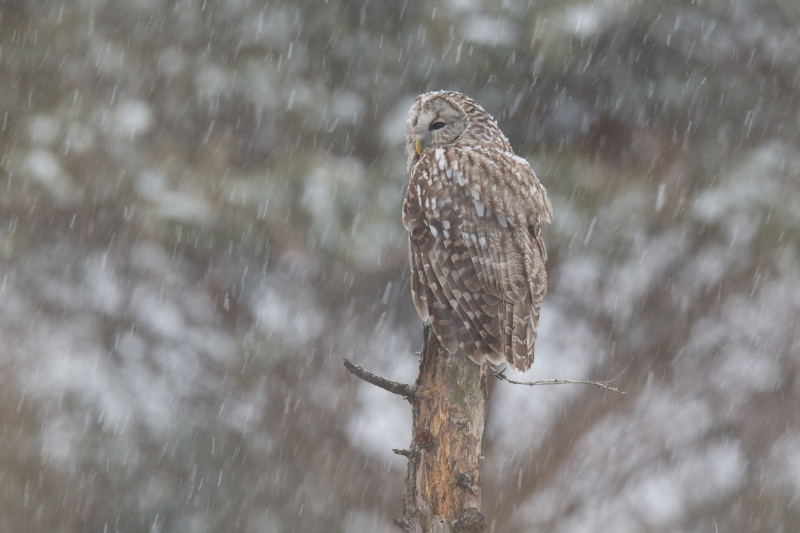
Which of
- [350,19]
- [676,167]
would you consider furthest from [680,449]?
[350,19]

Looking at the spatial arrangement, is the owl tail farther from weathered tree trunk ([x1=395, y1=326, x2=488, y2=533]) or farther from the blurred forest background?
the blurred forest background

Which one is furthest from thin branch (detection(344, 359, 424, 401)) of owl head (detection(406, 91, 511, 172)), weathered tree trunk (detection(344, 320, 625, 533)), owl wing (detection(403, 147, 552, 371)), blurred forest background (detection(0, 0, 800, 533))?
blurred forest background (detection(0, 0, 800, 533))

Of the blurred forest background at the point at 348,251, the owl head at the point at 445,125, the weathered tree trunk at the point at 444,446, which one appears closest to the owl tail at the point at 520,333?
the weathered tree trunk at the point at 444,446

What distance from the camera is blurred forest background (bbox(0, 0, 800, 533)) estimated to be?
5.64 m

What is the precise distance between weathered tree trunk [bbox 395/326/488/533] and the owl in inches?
4.4

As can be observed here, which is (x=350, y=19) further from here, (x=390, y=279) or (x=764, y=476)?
(x=764, y=476)

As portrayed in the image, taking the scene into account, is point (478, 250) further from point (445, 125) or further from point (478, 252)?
point (445, 125)

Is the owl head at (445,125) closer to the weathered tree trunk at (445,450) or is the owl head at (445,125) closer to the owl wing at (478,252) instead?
the owl wing at (478,252)

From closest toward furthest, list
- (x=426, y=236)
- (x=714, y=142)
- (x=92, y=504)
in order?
(x=426, y=236) → (x=92, y=504) → (x=714, y=142)

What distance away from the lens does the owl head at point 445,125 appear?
3.29 meters

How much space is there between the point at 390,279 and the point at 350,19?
237 cm

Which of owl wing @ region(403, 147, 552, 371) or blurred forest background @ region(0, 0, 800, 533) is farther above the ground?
owl wing @ region(403, 147, 552, 371)

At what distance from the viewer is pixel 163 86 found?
6.23 m

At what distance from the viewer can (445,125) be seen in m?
3.33
